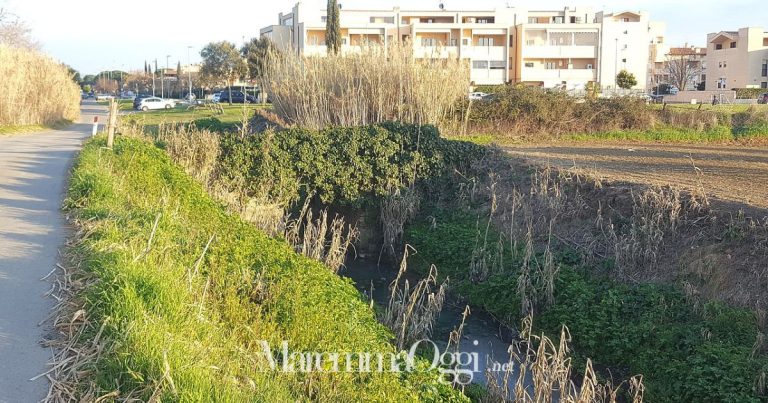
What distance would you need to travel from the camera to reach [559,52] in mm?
67562

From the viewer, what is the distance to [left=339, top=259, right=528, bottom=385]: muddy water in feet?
28.6

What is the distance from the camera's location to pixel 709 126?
952 inches

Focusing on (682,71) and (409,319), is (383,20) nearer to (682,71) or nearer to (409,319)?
(682,71)

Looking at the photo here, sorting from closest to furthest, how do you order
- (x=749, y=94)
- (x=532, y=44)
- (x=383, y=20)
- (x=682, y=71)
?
(x=749, y=94) < (x=532, y=44) < (x=383, y=20) < (x=682, y=71)

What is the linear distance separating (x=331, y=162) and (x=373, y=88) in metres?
4.44

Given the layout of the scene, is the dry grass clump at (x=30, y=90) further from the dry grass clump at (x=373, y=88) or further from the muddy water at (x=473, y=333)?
the muddy water at (x=473, y=333)

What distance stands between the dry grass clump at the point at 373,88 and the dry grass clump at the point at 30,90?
1474cm

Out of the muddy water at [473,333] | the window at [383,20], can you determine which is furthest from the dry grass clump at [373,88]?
the window at [383,20]

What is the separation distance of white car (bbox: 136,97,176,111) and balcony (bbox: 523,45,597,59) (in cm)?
3209

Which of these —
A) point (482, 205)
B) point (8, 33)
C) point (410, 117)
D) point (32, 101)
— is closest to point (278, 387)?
point (482, 205)

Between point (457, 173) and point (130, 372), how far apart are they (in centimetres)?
1175

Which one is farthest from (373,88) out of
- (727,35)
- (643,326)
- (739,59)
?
(727,35)

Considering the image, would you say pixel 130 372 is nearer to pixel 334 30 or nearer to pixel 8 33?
pixel 8 33

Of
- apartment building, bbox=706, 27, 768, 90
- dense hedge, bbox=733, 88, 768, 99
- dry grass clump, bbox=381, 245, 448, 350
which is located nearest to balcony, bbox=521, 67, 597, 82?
dense hedge, bbox=733, 88, 768, 99
